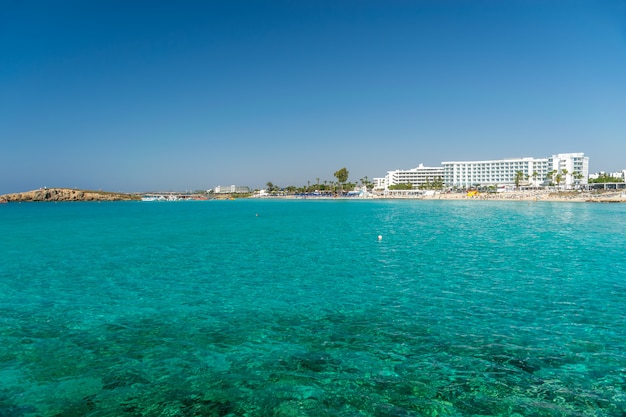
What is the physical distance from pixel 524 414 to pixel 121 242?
37.6 metres

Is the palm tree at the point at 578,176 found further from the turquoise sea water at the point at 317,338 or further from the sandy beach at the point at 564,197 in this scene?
the turquoise sea water at the point at 317,338

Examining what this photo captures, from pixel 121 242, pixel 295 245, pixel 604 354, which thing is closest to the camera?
pixel 604 354

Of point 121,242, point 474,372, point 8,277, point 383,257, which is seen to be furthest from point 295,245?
point 474,372

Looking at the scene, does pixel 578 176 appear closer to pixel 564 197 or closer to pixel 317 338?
pixel 564 197

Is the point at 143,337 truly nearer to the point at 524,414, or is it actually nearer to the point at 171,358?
the point at 171,358

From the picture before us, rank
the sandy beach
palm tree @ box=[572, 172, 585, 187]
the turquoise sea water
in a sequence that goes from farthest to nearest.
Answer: palm tree @ box=[572, 172, 585, 187] < the sandy beach < the turquoise sea water

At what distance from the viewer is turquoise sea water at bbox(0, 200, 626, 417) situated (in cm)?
841

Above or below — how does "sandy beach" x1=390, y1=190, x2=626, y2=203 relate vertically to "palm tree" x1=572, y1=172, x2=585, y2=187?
below

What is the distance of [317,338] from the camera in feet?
39.2

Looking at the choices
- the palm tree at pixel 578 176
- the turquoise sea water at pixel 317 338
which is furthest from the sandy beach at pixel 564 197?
the turquoise sea water at pixel 317 338

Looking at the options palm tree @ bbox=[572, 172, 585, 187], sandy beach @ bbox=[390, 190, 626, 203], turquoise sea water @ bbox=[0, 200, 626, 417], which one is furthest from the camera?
palm tree @ bbox=[572, 172, 585, 187]

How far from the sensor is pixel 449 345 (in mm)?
11203

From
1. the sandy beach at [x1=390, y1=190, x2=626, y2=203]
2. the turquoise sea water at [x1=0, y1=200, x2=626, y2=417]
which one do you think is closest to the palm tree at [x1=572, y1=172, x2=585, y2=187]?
the sandy beach at [x1=390, y1=190, x2=626, y2=203]

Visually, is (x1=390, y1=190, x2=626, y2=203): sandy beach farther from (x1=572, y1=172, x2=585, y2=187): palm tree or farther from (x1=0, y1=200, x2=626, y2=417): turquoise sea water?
(x1=0, y1=200, x2=626, y2=417): turquoise sea water
